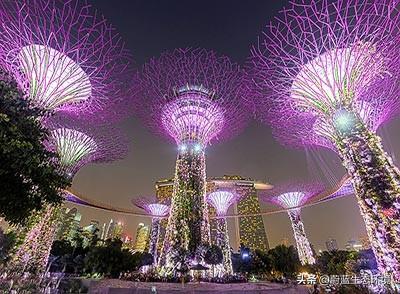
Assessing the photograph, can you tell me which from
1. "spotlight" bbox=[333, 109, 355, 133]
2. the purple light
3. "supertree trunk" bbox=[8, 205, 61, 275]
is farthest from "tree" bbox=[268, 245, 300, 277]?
"spotlight" bbox=[333, 109, 355, 133]

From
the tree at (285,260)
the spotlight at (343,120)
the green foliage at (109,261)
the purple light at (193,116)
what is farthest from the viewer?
the tree at (285,260)

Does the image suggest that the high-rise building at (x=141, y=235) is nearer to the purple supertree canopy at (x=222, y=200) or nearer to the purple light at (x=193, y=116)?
the purple supertree canopy at (x=222, y=200)

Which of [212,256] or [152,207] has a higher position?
[152,207]

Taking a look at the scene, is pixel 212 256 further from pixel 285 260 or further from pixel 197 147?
pixel 285 260

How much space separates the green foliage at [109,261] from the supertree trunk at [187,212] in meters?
11.7

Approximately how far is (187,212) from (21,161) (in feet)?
42.1

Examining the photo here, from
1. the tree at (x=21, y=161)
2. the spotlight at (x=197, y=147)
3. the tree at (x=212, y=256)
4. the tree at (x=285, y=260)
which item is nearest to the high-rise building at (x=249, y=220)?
the tree at (x=285, y=260)

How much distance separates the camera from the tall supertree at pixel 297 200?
36.9m

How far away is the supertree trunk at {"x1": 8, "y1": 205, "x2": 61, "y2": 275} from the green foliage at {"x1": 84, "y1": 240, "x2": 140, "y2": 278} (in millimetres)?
8251

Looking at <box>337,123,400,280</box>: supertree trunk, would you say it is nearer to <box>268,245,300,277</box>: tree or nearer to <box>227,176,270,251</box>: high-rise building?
<box>268,245,300,277</box>: tree

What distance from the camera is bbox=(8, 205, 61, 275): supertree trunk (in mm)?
18969

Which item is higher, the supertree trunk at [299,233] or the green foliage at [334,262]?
the supertree trunk at [299,233]

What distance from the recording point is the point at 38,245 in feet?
65.4

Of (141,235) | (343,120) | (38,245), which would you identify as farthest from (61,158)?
(141,235)
